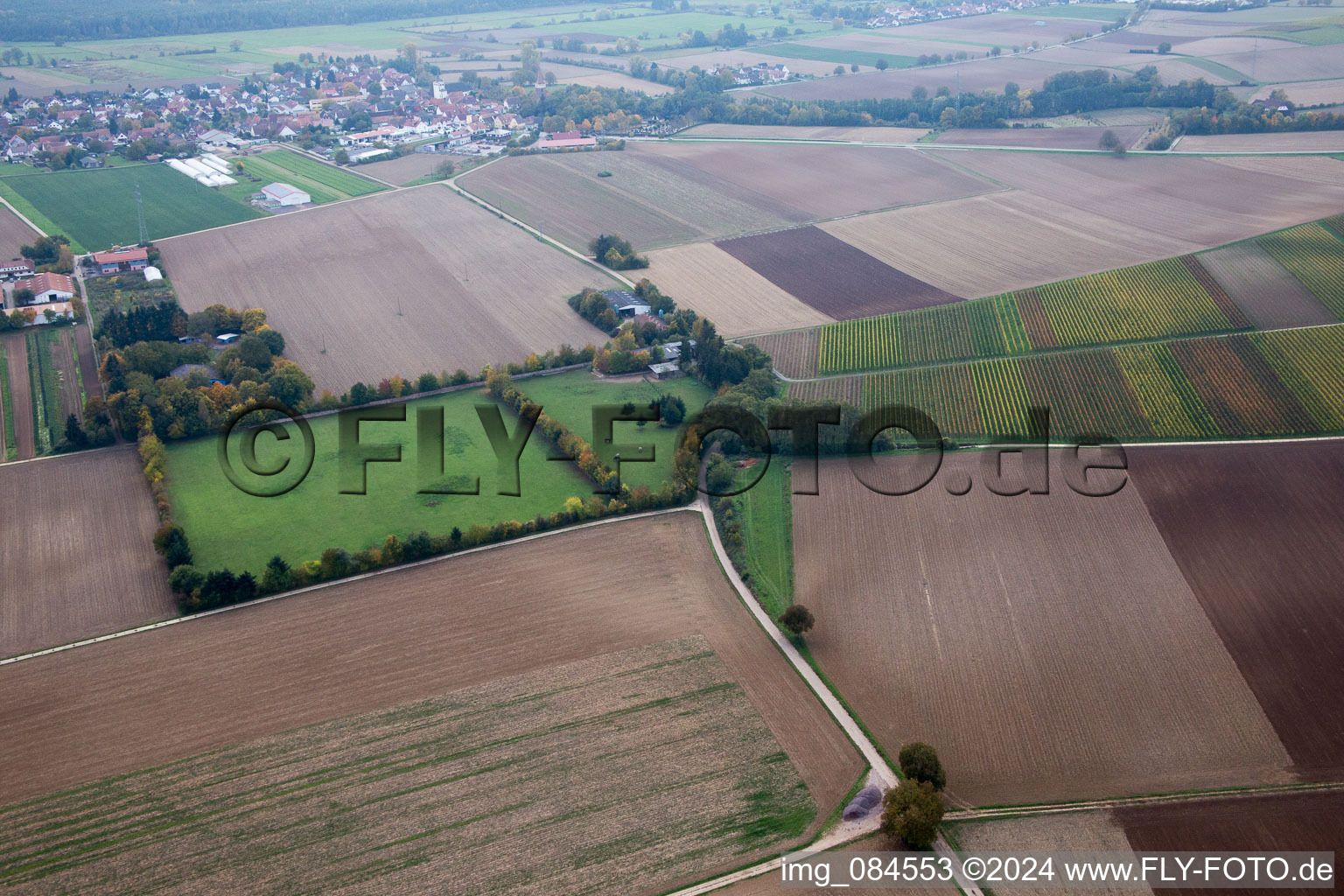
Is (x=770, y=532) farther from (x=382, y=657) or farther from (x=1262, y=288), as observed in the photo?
(x=1262, y=288)

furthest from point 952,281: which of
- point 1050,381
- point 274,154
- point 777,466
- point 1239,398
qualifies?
point 274,154

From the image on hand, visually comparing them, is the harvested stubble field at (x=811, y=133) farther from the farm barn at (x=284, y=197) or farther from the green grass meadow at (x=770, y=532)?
the green grass meadow at (x=770, y=532)

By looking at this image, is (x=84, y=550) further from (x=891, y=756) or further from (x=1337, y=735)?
(x=1337, y=735)

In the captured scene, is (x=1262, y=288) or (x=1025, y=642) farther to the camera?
(x=1262, y=288)

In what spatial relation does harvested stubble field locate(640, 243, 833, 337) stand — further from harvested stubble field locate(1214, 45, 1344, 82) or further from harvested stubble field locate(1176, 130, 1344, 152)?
harvested stubble field locate(1214, 45, 1344, 82)

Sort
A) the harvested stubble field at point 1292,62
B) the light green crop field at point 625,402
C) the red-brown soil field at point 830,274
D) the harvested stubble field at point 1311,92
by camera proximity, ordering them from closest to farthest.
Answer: the light green crop field at point 625,402
the red-brown soil field at point 830,274
the harvested stubble field at point 1311,92
the harvested stubble field at point 1292,62

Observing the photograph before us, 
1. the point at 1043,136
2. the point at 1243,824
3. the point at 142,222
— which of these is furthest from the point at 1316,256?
the point at 142,222

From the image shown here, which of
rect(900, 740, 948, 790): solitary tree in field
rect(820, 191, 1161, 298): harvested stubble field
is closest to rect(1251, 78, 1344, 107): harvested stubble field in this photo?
rect(820, 191, 1161, 298): harvested stubble field

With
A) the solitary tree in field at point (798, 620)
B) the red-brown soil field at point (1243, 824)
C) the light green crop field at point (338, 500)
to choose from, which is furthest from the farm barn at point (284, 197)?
the red-brown soil field at point (1243, 824)
